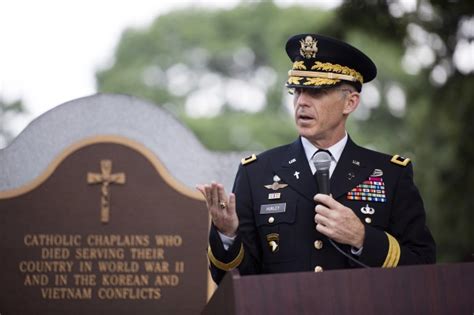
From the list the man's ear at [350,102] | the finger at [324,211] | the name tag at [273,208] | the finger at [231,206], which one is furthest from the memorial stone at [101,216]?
the finger at [324,211]

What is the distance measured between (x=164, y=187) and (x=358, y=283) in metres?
3.25

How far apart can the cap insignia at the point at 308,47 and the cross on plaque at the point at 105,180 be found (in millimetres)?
2118

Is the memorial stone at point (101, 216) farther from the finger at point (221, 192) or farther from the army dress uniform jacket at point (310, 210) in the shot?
the finger at point (221, 192)

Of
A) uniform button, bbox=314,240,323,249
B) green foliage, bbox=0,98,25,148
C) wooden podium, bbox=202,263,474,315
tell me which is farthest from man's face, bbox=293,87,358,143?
green foliage, bbox=0,98,25,148

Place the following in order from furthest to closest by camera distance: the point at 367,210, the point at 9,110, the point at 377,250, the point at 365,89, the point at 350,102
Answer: the point at 365,89 < the point at 9,110 < the point at 350,102 < the point at 367,210 < the point at 377,250

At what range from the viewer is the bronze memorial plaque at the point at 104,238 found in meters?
6.62

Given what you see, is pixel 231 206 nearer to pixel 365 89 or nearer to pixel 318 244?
pixel 318 244

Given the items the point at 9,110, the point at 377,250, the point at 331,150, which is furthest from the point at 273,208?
the point at 9,110

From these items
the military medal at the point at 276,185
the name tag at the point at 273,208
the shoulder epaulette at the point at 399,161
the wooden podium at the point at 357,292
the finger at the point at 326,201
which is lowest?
the wooden podium at the point at 357,292

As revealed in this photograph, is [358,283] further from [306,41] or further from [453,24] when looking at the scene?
[453,24]

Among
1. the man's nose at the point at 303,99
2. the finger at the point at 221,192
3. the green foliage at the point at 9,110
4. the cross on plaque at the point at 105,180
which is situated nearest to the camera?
the finger at the point at 221,192

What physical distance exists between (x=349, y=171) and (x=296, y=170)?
28 centimetres

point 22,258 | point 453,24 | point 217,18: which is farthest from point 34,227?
point 217,18

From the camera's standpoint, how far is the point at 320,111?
4.94 metres
